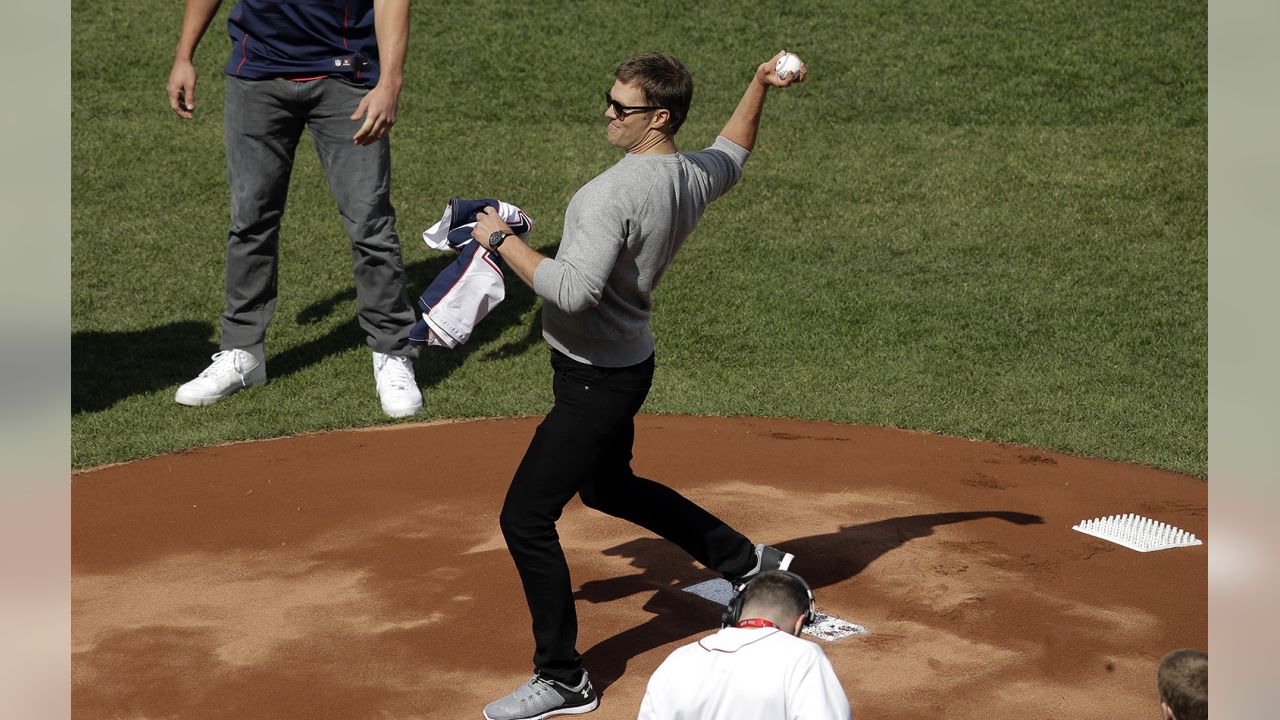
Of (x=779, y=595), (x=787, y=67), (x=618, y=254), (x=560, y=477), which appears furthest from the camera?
(x=787, y=67)

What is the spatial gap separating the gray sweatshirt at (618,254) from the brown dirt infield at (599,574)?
4.11 feet

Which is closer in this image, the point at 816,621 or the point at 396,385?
the point at 816,621

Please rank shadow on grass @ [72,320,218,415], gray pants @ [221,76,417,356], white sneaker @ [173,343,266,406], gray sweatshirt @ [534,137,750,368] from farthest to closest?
shadow on grass @ [72,320,218,415]
white sneaker @ [173,343,266,406]
gray pants @ [221,76,417,356]
gray sweatshirt @ [534,137,750,368]

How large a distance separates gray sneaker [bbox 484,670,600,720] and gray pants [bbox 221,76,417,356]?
14.6 feet

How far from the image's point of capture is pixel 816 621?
18.1ft

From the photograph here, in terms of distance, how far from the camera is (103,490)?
24.2 feet

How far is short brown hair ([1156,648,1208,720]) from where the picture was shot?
10.3 ft

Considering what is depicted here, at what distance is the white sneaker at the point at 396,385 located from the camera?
868cm

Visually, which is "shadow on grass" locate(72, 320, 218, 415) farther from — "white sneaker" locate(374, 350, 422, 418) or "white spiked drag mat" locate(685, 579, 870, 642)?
"white spiked drag mat" locate(685, 579, 870, 642)

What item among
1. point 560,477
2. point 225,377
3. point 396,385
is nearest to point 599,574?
point 560,477

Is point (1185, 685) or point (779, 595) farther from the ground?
point (779, 595)

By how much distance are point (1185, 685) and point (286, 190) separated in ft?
22.1

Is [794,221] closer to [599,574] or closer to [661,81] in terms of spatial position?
[599,574]

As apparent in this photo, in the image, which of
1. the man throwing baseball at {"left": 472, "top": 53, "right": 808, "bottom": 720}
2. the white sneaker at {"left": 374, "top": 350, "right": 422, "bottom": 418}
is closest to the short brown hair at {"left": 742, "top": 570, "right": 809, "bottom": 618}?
the man throwing baseball at {"left": 472, "top": 53, "right": 808, "bottom": 720}
